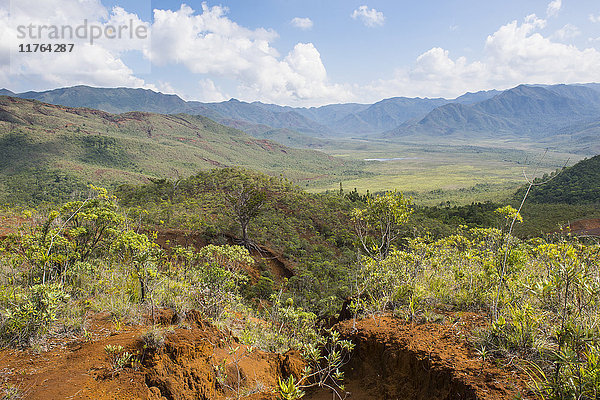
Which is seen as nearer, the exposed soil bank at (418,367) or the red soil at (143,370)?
the exposed soil bank at (418,367)

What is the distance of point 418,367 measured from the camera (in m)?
4.35

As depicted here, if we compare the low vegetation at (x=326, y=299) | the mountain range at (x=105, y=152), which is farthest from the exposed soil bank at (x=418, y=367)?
the mountain range at (x=105, y=152)

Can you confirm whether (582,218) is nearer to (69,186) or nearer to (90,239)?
(90,239)

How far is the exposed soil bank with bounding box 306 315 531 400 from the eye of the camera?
3650 millimetres

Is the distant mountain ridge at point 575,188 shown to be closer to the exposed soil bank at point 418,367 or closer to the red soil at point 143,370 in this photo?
the exposed soil bank at point 418,367

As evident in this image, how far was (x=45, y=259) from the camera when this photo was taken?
18.3ft

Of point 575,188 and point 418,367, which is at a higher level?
point 575,188

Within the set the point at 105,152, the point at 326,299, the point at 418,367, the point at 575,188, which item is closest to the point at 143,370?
the point at 418,367

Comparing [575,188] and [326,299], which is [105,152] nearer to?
[326,299]

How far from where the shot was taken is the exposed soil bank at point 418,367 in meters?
3.65

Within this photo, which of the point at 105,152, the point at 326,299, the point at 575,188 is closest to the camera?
the point at 326,299

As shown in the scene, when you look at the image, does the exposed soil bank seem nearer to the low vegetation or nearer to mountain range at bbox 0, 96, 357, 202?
the low vegetation

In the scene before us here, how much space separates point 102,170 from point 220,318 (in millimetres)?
67204

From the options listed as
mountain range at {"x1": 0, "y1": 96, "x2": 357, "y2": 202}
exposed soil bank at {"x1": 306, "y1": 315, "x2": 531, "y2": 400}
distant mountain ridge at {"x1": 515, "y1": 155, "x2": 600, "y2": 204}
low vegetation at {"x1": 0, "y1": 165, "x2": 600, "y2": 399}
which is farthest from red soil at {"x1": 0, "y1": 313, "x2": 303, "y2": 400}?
distant mountain ridge at {"x1": 515, "y1": 155, "x2": 600, "y2": 204}
